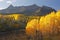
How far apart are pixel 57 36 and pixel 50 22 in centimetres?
111

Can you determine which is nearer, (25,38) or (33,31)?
(25,38)

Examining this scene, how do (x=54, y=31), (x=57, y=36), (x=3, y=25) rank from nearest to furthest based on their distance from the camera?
(x=57, y=36), (x=54, y=31), (x=3, y=25)

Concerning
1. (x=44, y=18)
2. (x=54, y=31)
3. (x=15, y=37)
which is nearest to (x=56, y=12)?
(x=44, y=18)

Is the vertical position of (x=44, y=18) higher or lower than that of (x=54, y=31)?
higher

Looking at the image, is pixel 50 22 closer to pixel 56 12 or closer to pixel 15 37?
pixel 56 12

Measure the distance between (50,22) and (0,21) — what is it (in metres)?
2.64

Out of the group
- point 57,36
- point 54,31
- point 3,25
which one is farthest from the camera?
point 3,25

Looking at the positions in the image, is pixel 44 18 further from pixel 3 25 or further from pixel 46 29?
pixel 3 25

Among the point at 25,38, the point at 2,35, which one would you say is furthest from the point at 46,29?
the point at 2,35

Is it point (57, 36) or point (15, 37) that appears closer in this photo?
point (57, 36)

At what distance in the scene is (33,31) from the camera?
26.3 ft

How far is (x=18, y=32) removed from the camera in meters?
7.88

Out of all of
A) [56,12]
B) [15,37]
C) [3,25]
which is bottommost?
[15,37]

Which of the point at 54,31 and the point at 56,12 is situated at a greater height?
the point at 56,12
